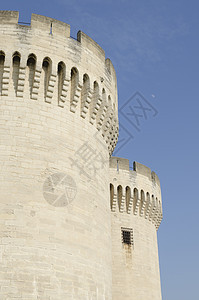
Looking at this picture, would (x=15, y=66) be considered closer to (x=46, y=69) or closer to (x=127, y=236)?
(x=46, y=69)

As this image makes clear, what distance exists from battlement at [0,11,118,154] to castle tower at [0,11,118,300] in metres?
0.03

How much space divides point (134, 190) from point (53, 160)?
9.17 metres

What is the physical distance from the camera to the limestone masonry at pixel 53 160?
26.3 feet

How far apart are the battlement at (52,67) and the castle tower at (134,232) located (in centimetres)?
638

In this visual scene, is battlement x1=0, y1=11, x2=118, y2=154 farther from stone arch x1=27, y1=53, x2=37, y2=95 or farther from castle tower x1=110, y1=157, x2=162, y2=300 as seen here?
castle tower x1=110, y1=157, x2=162, y2=300

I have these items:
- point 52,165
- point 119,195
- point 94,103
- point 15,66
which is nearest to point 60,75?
point 15,66

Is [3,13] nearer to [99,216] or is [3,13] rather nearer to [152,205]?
[99,216]

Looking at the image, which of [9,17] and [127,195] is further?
[127,195]

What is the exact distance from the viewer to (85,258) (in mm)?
8945

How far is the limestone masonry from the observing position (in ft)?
26.3

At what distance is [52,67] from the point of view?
9.88 metres

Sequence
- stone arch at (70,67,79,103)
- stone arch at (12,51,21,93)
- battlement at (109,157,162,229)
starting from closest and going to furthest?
stone arch at (12,51,21,93) < stone arch at (70,67,79,103) < battlement at (109,157,162,229)

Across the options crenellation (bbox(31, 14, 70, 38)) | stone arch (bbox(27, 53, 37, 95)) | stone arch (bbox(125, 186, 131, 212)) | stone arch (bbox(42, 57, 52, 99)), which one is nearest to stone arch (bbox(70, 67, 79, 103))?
stone arch (bbox(42, 57, 52, 99))

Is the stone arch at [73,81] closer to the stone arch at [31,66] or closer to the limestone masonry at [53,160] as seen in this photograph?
the limestone masonry at [53,160]
